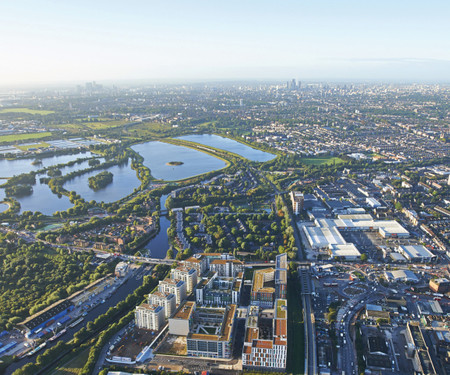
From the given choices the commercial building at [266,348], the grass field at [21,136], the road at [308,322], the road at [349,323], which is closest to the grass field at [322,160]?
the road at [308,322]

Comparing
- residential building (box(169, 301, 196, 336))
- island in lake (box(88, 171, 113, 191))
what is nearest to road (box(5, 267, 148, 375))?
residential building (box(169, 301, 196, 336))

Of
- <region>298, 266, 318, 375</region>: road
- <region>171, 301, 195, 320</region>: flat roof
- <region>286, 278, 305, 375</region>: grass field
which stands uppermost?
<region>171, 301, 195, 320</region>: flat roof

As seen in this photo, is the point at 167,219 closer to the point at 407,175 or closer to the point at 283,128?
the point at 407,175

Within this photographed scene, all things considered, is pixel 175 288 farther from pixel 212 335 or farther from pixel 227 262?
pixel 227 262

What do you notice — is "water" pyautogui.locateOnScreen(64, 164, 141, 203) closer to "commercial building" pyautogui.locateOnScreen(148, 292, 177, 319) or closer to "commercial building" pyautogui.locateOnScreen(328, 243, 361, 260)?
"commercial building" pyautogui.locateOnScreen(148, 292, 177, 319)

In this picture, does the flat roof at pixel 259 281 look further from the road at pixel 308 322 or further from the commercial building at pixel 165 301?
the commercial building at pixel 165 301

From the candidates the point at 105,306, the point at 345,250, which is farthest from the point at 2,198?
the point at 345,250
